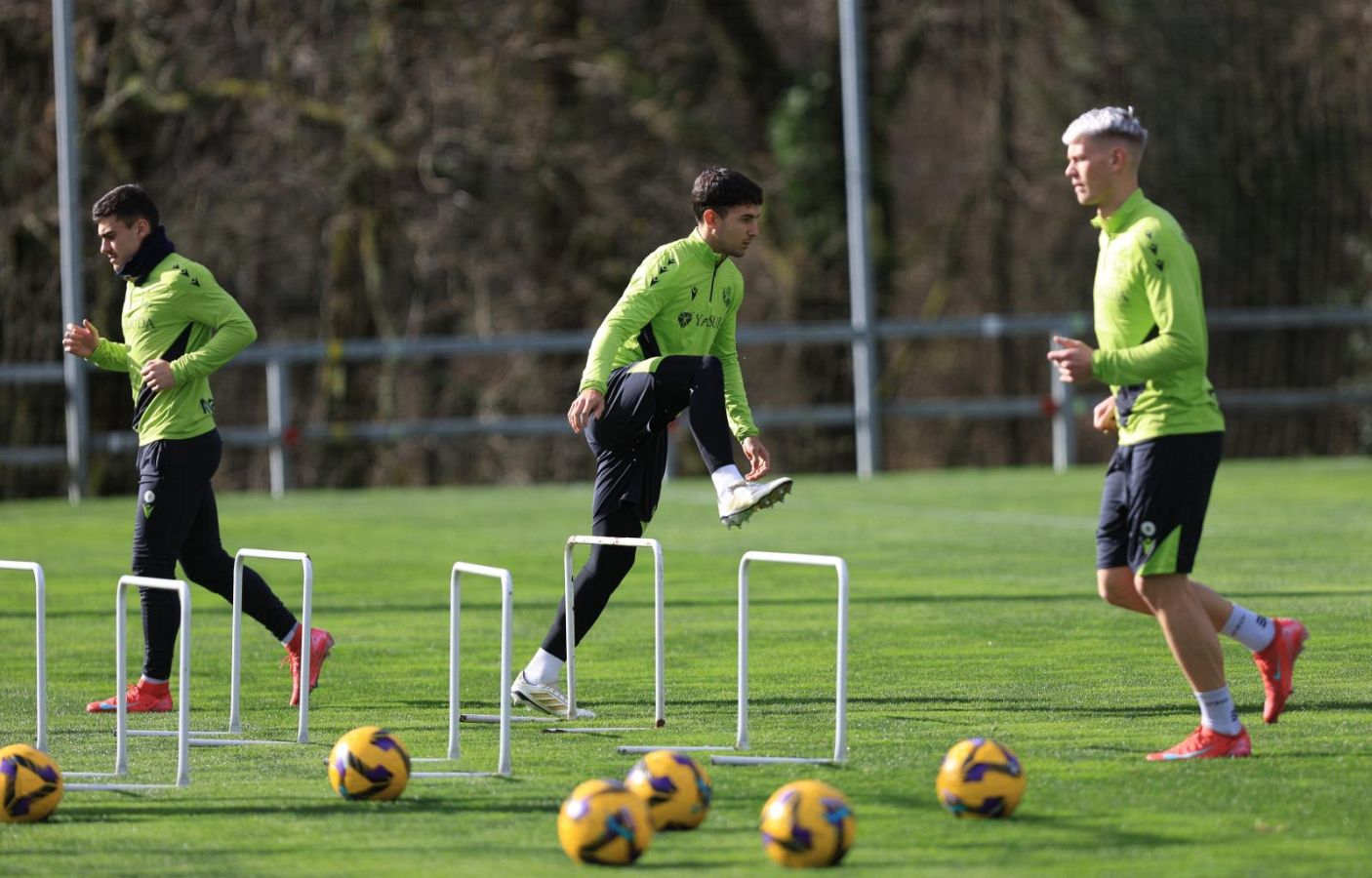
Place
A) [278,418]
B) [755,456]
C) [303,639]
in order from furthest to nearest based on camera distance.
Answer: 1. [278,418]
2. [755,456]
3. [303,639]

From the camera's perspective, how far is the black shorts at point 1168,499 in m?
6.83

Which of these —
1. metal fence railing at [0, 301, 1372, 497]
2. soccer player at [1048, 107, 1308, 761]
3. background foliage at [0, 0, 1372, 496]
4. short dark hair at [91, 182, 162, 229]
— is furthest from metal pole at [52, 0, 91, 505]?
soccer player at [1048, 107, 1308, 761]

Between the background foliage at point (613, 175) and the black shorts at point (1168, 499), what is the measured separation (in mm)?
20198

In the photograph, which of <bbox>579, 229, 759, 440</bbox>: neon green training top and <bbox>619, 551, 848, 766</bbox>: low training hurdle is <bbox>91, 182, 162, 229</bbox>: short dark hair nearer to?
<bbox>579, 229, 759, 440</bbox>: neon green training top

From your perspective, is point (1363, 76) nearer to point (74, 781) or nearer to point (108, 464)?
point (108, 464)

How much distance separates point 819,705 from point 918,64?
24.8m

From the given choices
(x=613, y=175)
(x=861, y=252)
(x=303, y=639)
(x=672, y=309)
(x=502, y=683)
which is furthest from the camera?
(x=613, y=175)

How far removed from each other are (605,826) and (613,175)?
25.9 meters

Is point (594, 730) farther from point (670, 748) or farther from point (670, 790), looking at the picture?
point (670, 790)

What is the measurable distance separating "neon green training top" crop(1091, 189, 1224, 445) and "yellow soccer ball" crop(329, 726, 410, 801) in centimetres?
246

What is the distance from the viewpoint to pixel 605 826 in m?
5.63

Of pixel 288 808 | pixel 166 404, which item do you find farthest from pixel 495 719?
pixel 166 404

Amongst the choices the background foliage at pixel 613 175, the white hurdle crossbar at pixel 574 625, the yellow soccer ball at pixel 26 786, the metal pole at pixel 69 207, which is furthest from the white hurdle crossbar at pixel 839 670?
the background foliage at pixel 613 175

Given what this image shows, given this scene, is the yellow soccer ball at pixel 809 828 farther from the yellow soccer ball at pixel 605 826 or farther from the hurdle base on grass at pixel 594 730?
the hurdle base on grass at pixel 594 730
